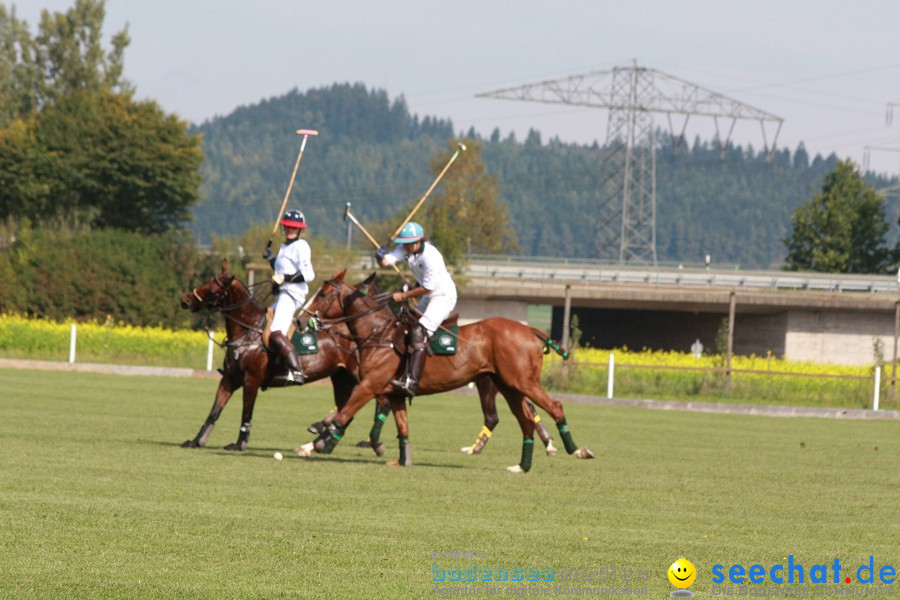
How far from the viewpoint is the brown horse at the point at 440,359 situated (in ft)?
45.4

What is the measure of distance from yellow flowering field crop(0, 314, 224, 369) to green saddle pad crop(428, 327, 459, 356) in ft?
72.3

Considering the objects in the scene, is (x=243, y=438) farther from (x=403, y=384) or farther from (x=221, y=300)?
(x=403, y=384)

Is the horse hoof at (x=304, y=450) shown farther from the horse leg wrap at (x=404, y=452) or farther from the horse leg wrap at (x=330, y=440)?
the horse leg wrap at (x=404, y=452)

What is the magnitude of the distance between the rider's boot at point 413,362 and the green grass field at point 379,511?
2.59ft

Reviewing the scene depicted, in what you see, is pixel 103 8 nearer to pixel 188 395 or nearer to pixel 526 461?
pixel 188 395

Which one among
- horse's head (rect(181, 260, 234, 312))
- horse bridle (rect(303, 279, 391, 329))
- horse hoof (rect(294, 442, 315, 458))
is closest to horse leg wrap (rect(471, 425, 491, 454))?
horse bridle (rect(303, 279, 391, 329))

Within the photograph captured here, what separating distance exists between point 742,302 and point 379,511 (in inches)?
1690

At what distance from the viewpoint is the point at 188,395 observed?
2531 cm

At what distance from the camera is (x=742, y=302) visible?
5147cm

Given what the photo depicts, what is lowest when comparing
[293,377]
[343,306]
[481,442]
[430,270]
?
[481,442]

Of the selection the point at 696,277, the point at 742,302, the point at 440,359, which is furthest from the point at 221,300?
the point at 696,277

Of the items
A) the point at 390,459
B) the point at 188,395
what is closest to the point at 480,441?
the point at 390,459

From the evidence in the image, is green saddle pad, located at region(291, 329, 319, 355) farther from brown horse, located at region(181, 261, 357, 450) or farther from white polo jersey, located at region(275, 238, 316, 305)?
white polo jersey, located at region(275, 238, 316, 305)

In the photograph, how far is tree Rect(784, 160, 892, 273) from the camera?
64625 mm
